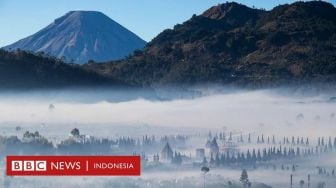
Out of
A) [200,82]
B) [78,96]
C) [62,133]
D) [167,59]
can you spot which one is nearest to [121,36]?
[167,59]

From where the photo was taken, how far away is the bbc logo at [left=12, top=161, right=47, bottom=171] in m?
11.2

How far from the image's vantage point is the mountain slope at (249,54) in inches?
2235

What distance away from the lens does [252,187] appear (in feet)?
45.6

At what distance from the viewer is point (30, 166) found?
11.3 m

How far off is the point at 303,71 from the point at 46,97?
1205 inches

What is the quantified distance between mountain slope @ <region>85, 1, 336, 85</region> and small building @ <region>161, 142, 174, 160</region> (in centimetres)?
3498

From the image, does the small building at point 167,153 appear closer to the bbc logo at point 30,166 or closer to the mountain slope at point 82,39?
the bbc logo at point 30,166

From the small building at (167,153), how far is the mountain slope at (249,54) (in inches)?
1377

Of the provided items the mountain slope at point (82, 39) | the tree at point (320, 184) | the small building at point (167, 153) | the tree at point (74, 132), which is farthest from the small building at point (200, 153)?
the mountain slope at point (82, 39)

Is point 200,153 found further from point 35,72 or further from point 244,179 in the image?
point 35,72

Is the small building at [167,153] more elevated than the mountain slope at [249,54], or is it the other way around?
the mountain slope at [249,54]

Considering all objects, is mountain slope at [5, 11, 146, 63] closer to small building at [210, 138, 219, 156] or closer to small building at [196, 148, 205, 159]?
small building at [210, 138, 219, 156]

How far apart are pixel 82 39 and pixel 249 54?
6706 centimetres

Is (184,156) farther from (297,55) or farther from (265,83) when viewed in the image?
(297,55)
